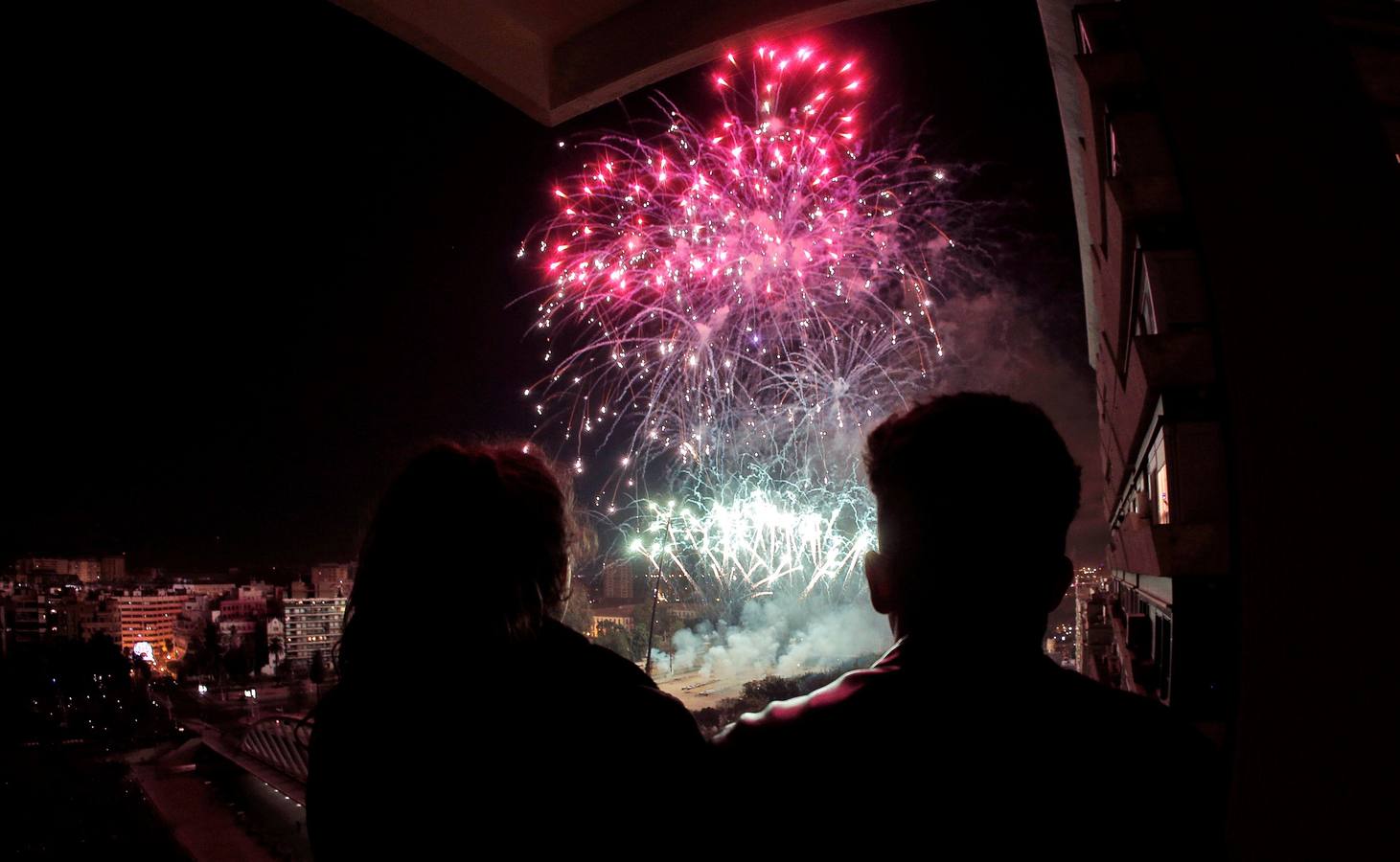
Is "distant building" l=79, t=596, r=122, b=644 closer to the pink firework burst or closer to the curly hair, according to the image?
the pink firework burst

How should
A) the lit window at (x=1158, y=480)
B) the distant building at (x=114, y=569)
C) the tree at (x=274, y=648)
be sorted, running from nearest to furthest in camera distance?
1. the lit window at (x=1158, y=480)
2. the distant building at (x=114, y=569)
3. the tree at (x=274, y=648)

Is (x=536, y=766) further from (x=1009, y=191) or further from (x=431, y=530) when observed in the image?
(x=1009, y=191)

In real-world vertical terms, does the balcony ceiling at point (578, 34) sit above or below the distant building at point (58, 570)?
above

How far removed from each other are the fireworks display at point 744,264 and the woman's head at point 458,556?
18.4 feet

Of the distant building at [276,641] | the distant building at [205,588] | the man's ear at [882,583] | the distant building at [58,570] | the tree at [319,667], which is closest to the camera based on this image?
the man's ear at [882,583]

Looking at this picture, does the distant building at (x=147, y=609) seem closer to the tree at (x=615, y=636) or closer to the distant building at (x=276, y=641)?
the distant building at (x=276, y=641)

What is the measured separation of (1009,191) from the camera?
23.3ft

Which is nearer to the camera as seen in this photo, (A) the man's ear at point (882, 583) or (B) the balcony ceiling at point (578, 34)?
(A) the man's ear at point (882, 583)

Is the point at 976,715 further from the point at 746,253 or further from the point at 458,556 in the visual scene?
the point at 746,253

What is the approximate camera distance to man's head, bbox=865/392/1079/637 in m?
0.93

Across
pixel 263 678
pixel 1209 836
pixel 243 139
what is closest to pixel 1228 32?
pixel 1209 836

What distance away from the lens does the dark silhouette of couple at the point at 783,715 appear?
0.85m

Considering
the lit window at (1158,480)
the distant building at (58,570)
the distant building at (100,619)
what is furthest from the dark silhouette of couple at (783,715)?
the distant building at (100,619)

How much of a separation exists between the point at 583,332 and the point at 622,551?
11.5 meters
